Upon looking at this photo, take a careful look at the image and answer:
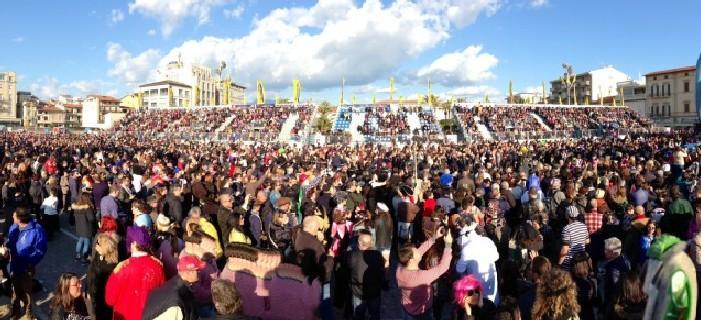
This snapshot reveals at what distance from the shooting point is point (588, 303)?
4223 mm

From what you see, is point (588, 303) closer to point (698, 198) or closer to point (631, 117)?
point (698, 198)

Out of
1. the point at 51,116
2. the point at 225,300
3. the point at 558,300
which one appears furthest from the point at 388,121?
A: the point at 51,116

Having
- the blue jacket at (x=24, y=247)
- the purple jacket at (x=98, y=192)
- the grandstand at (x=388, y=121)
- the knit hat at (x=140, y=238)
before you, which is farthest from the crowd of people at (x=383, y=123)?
the knit hat at (x=140, y=238)

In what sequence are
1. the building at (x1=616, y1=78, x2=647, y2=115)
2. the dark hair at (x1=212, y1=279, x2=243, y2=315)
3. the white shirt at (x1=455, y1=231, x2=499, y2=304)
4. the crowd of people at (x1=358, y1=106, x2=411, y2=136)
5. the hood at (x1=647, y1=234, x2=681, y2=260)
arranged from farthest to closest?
the building at (x1=616, y1=78, x2=647, y2=115)
the crowd of people at (x1=358, y1=106, x2=411, y2=136)
the white shirt at (x1=455, y1=231, x2=499, y2=304)
the hood at (x1=647, y1=234, x2=681, y2=260)
the dark hair at (x1=212, y1=279, x2=243, y2=315)

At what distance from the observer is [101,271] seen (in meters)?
4.46

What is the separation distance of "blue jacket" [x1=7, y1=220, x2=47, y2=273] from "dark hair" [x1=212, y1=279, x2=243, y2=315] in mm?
3862

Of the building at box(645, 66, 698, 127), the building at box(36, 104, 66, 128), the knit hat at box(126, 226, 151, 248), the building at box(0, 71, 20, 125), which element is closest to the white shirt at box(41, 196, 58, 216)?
the knit hat at box(126, 226, 151, 248)

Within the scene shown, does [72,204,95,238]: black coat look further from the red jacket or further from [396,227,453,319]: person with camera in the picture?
[396,227,453,319]: person with camera

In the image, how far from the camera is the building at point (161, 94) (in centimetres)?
9975

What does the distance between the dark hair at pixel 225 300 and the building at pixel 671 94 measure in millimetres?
74799

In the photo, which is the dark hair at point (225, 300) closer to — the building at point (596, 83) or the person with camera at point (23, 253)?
the person with camera at point (23, 253)

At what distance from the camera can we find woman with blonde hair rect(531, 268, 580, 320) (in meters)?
3.41

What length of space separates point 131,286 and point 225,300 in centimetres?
136

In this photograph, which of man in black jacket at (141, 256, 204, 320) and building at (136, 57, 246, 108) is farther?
building at (136, 57, 246, 108)
